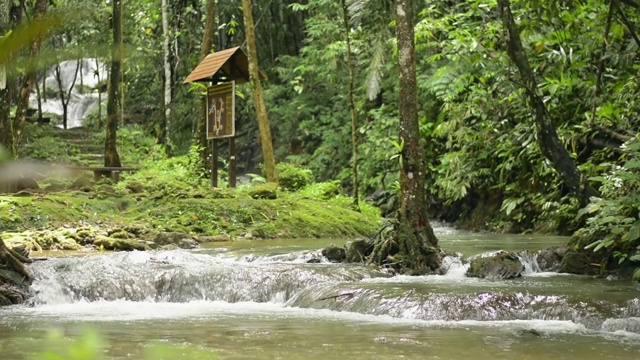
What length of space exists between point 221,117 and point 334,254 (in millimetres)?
7217

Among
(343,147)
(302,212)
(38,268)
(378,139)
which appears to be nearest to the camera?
(38,268)

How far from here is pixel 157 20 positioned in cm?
3042

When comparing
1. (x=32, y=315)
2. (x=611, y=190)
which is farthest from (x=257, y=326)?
(x=611, y=190)

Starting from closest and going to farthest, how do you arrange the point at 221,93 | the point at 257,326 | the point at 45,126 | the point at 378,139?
the point at 257,326
the point at 221,93
the point at 378,139
the point at 45,126

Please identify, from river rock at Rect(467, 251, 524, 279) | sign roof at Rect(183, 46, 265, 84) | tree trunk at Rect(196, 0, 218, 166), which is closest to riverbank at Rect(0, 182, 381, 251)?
sign roof at Rect(183, 46, 265, 84)

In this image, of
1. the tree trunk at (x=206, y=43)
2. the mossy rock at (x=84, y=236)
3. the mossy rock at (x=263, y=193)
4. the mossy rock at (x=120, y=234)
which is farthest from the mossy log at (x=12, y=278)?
the tree trunk at (x=206, y=43)

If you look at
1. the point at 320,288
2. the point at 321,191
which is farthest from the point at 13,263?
the point at 321,191

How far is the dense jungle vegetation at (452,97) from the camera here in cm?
866

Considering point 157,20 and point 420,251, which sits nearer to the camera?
point 420,251

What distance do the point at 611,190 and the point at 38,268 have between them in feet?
22.7

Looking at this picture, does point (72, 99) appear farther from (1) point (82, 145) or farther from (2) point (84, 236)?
(2) point (84, 236)

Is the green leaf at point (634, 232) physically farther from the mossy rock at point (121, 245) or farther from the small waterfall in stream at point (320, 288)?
the mossy rock at point (121, 245)

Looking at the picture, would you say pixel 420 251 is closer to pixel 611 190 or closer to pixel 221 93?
pixel 611 190

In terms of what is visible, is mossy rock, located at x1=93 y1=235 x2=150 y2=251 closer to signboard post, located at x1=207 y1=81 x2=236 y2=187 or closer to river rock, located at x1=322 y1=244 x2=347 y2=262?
river rock, located at x1=322 y1=244 x2=347 y2=262
